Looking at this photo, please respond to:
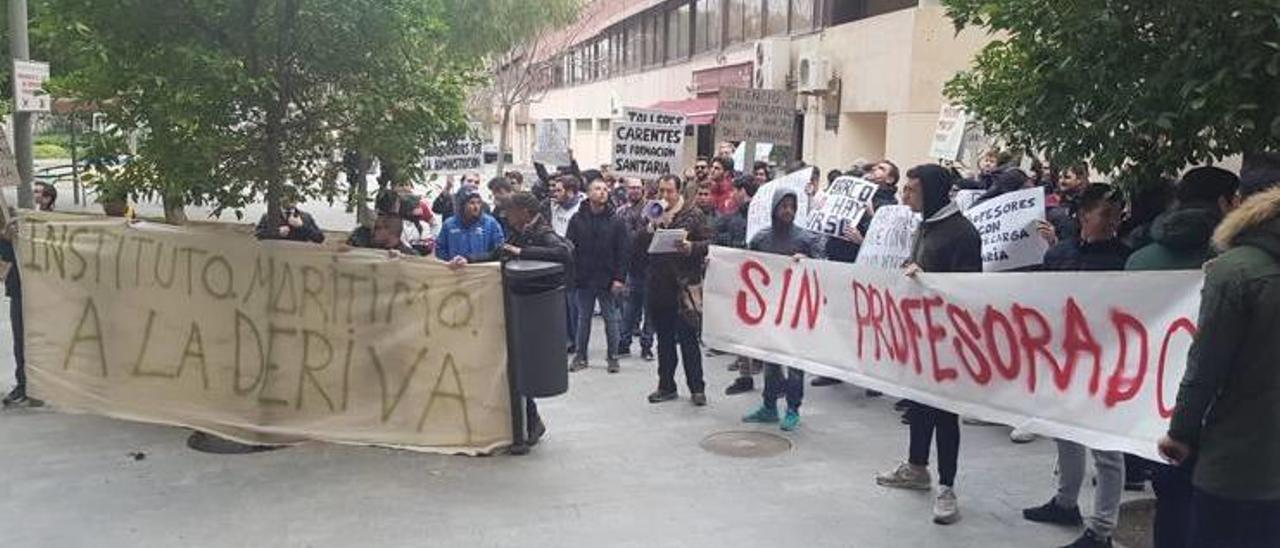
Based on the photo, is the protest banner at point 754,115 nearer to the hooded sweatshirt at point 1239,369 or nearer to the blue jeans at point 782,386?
the blue jeans at point 782,386

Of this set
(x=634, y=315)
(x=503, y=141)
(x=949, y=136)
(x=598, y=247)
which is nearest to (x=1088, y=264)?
(x=598, y=247)

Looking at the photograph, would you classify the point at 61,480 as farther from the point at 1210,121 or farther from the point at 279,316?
the point at 1210,121

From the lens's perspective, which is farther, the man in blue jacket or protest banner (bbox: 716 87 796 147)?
protest banner (bbox: 716 87 796 147)

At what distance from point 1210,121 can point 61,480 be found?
6.00 m

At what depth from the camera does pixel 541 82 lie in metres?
52.9

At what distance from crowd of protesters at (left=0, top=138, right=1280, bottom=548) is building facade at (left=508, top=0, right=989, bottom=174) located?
5.17 feet

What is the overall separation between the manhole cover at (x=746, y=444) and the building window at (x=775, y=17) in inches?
663

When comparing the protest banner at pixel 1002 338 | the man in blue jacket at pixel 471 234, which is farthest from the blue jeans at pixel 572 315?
the protest banner at pixel 1002 338

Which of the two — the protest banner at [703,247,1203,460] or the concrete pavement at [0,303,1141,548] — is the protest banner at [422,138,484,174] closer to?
the concrete pavement at [0,303,1141,548]

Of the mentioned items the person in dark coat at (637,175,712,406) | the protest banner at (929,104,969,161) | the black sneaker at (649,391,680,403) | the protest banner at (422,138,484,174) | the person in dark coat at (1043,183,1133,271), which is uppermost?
the protest banner at (929,104,969,161)

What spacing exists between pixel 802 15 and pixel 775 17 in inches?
72.8

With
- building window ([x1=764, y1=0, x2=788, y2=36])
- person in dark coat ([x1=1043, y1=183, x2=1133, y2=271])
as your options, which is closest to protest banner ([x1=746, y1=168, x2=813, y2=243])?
person in dark coat ([x1=1043, y1=183, x2=1133, y2=271])

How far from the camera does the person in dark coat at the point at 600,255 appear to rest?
29.5 feet

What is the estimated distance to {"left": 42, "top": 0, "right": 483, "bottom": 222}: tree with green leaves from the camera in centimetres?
583
